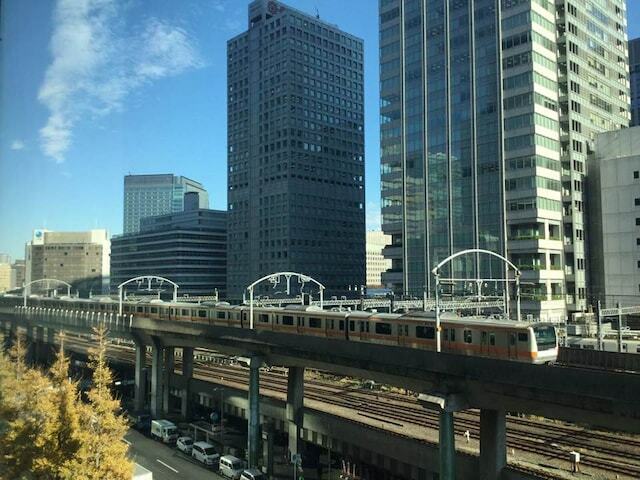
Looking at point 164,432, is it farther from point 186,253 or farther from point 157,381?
point 186,253

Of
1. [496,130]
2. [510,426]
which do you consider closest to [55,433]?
[510,426]

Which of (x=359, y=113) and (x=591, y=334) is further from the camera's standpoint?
(x=359, y=113)

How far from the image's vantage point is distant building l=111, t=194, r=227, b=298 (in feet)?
435

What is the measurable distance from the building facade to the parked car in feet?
311

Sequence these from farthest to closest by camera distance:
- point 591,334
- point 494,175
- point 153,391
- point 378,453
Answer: point 494,175
point 591,334
point 153,391
point 378,453

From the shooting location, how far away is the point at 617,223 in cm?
6881

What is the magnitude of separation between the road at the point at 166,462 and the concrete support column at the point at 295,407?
17.6ft

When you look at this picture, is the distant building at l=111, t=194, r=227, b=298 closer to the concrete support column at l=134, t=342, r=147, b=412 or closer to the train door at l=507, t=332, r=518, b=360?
the concrete support column at l=134, t=342, r=147, b=412

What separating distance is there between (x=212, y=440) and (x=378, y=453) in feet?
50.6

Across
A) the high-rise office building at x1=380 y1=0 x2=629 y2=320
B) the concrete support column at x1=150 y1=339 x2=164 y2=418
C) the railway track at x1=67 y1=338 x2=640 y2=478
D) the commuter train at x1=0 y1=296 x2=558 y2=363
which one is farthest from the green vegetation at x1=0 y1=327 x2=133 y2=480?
the high-rise office building at x1=380 y1=0 x2=629 y2=320

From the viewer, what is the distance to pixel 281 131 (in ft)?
399

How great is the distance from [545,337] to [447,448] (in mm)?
7333

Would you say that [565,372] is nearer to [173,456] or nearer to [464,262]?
[173,456]

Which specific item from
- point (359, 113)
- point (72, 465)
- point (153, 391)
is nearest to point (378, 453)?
point (72, 465)
